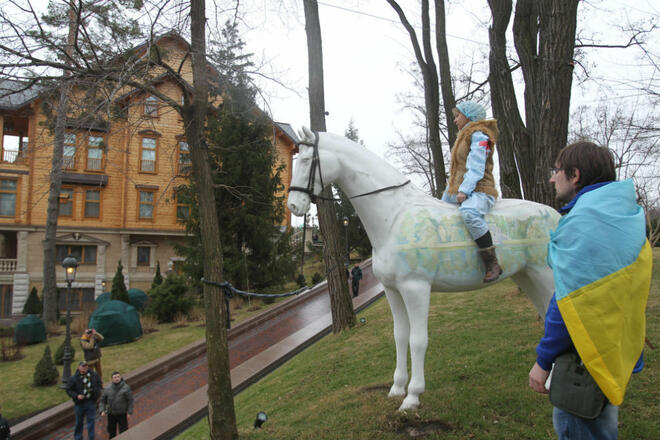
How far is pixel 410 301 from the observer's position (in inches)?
147

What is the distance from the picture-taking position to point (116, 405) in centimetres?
781

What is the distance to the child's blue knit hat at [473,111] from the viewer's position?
13.5 feet

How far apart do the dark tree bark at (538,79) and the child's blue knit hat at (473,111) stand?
2.97 meters

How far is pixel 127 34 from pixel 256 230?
1584cm

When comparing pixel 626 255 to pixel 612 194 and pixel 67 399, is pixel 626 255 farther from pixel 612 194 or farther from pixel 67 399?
pixel 67 399

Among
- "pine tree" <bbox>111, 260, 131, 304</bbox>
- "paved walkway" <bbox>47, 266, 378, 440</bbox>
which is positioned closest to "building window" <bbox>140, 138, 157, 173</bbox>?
"pine tree" <bbox>111, 260, 131, 304</bbox>

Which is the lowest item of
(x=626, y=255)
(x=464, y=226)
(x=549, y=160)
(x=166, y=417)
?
(x=166, y=417)

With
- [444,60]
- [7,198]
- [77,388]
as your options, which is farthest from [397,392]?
[7,198]

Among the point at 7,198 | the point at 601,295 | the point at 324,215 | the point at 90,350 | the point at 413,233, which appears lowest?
the point at 90,350

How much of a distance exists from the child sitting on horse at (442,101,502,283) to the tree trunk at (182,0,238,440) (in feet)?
9.24

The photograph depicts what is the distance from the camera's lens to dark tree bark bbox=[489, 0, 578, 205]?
629 cm

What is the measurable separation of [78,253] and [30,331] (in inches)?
460

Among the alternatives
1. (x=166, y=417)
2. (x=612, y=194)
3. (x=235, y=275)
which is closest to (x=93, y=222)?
(x=235, y=275)

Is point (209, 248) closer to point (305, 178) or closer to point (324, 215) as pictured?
point (305, 178)
